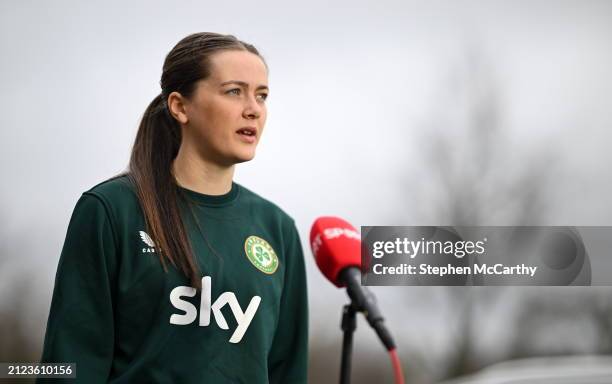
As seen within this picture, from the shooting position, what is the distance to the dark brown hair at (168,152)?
1.87 metres

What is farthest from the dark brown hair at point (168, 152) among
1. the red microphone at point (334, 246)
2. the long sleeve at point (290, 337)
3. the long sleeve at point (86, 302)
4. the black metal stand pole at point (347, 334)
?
the black metal stand pole at point (347, 334)

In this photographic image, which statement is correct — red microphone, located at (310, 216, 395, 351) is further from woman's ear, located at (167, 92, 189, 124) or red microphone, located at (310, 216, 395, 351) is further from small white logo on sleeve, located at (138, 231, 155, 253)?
woman's ear, located at (167, 92, 189, 124)

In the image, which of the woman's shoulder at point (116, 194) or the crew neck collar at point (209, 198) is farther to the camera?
the crew neck collar at point (209, 198)

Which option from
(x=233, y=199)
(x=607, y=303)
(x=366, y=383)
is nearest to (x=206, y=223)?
(x=233, y=199)

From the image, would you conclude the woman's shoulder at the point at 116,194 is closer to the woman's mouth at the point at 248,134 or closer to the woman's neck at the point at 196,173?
the woman's neck at the point at 196,173

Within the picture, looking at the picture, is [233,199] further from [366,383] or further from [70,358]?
[366,383]

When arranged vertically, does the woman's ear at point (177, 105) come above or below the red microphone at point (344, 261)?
above

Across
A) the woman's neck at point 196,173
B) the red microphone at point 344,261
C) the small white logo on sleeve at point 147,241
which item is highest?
the woman's neck at point 196,173

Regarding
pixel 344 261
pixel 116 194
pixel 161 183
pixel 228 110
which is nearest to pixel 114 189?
pixel 116 194

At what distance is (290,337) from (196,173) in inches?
22.5

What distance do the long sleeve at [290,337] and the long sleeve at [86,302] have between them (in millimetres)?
543

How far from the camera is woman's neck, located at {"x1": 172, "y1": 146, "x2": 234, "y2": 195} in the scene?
80.5 inches

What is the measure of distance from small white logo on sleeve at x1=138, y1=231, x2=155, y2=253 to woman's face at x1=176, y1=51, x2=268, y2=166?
0.29 m

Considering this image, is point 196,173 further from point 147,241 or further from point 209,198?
point 147,241
